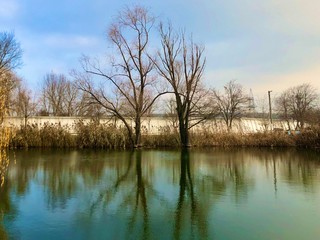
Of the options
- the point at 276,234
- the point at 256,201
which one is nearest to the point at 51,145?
the point at 256,201

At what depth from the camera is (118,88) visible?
27438 mm

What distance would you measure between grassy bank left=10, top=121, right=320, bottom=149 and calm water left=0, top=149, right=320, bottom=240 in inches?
520

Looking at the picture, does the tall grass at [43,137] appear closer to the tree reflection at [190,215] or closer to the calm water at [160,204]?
the calm water at [160,204]

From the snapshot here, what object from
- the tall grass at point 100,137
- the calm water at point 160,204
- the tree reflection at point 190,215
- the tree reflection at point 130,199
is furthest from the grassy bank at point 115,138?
the tree reflection at point 190,215

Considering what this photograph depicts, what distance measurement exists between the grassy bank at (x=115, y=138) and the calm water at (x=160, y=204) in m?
13.2

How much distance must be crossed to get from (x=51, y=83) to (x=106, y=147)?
2770 centimetres

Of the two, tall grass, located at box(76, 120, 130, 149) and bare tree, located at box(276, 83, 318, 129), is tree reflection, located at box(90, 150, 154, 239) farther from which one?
bare tree, located at box(276, 83, 318, 129)

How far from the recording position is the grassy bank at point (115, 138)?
84.7 feet

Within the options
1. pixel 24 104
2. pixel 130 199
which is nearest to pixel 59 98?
pixel 24 104

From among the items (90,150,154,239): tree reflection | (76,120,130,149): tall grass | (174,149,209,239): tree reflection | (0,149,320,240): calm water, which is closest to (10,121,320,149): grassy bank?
(76,120,130,149): tall grass

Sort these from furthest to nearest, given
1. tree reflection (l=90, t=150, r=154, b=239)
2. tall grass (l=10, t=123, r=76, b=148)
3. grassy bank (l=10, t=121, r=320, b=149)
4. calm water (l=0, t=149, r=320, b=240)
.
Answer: grassy bank (l=10, t=121, r=320, b=149)
tall grass (l=10, t=123, r=76, b=148)
tree reflection (l=90, t=150, r=154, b=239)
calm water (l=0, t=149, r=320, b=240)

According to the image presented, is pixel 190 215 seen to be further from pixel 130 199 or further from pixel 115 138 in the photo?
pixel 115 138

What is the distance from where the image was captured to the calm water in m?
5.77

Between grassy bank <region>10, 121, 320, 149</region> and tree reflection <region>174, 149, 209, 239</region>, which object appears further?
grassy bank <region>10, 121, 320, 149</region>
